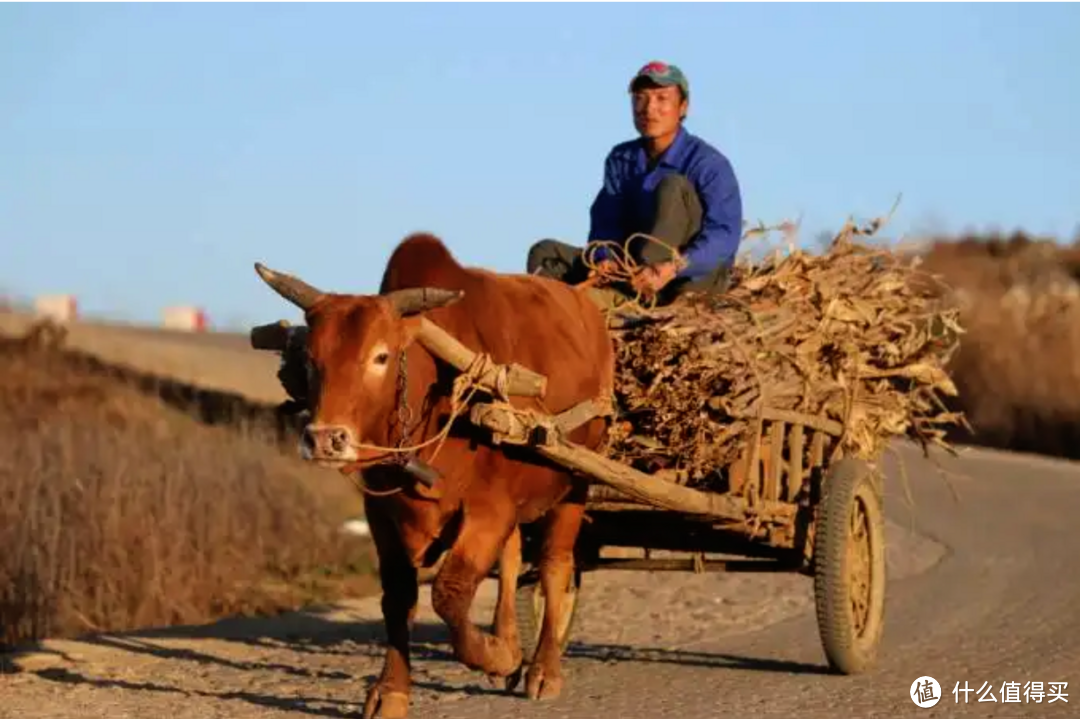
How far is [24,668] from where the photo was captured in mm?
11406

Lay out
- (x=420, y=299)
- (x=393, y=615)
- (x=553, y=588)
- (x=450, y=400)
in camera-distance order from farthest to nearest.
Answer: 1. (x=553, y=588)
2. (x=393, y=615)
3. (x=450, y=400)
4. (x=420, y=299)

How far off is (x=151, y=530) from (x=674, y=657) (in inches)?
201

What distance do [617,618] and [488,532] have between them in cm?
550

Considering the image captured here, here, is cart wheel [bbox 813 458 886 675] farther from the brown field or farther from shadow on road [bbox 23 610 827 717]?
the brown field

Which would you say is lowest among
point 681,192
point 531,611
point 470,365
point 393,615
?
point 531,611

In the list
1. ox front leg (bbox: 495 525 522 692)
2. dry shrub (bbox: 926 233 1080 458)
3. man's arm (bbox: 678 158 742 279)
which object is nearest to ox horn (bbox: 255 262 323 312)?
ox front leg (bbox: 495 525 522 692)

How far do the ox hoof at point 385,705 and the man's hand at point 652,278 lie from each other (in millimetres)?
2642

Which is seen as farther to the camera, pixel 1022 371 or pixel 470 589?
pixel 1022 371

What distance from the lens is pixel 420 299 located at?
8.27 m

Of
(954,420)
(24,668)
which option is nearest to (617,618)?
(954,420)

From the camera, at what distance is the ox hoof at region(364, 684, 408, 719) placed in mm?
8984

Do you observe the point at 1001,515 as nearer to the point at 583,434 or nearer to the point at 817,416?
the point at 817,416

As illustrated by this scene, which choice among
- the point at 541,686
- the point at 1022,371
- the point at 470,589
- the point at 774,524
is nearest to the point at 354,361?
the point at 470,589

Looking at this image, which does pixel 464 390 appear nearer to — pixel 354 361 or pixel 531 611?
pixel 354 361
